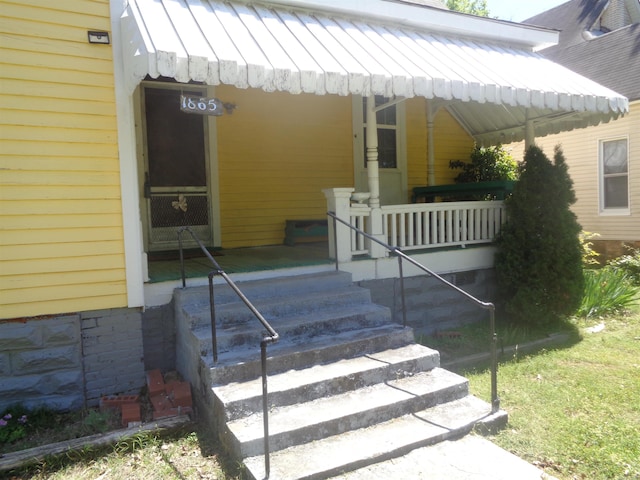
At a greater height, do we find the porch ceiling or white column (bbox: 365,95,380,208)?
the porch ceiling

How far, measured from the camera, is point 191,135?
668 centimetres

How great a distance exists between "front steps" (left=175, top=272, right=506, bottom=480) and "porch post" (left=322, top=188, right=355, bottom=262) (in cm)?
73

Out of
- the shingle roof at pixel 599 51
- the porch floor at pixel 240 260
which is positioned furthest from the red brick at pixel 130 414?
the shingle roof at pixel 599 51

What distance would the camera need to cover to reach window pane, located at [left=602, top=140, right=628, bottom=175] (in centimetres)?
1058

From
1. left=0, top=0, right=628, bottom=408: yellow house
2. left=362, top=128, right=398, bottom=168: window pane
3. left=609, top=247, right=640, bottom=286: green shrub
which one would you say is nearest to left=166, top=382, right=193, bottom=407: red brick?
left=0, top=0, right=628, bottom=408: yellow house

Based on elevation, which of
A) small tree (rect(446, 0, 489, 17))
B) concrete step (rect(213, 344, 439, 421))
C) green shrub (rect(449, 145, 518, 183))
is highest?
small tree (rect(446, 0, 489, 17))

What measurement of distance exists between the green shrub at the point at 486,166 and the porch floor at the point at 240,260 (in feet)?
11.3

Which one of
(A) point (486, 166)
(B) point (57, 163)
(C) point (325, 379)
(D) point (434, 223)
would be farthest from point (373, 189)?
(A) point (486, 166)

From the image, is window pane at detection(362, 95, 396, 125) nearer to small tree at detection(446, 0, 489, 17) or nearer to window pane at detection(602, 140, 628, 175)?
window pane at detection(602, 140, 628, 175)

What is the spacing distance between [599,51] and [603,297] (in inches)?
363

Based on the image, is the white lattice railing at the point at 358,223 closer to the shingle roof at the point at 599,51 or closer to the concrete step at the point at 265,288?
the concrete step at the point at 265,288

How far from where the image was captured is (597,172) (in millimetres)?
11031

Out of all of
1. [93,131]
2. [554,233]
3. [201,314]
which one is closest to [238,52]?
[93,131]

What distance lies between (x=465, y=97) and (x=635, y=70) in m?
8.56
